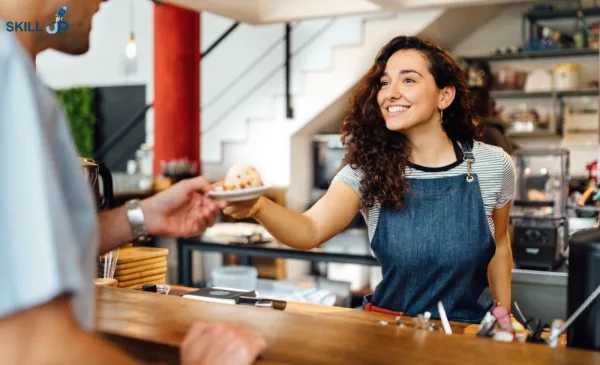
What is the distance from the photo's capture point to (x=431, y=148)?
2221mm

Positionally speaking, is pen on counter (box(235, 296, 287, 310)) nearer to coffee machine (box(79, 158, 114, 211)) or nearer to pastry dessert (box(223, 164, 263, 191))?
pastry dessert (box(223, 164, 263, 191))

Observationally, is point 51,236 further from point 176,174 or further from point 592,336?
point 176,174

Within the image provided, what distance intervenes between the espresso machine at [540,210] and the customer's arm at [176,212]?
2.57 metres

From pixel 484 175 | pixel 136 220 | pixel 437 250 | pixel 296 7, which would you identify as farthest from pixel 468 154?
pixel 296 7

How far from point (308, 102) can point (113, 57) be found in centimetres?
414

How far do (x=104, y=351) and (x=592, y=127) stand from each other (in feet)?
23.1

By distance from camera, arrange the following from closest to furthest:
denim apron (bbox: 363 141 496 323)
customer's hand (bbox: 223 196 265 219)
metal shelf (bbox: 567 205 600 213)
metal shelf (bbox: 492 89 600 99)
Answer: customer's hand (bbox: 223 196 265 219) < denim apron (bbox: 363 141 496 323) < metal shelf (bbox: 567 205 600 213) < metal shelf (bbox: 492 89 600 99)

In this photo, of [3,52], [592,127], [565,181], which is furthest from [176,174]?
[3,52]

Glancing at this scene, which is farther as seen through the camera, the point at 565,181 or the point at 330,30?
the point at 330,30

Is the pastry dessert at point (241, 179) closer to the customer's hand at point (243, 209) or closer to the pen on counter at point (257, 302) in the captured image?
the customer's hand at point (243, 209)

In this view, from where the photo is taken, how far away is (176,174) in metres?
6.14

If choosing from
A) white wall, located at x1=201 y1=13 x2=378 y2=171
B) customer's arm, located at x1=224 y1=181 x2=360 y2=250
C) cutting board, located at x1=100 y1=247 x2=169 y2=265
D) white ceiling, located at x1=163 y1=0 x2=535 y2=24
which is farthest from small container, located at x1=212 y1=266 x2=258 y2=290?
white wall, located at x1=201 y1=13 x2=378 y2=171

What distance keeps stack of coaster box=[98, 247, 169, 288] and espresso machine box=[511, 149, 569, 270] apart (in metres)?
2.08

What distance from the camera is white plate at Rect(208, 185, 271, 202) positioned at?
1.49 m
